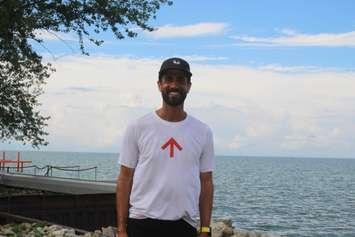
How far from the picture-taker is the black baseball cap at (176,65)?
4.27 metres

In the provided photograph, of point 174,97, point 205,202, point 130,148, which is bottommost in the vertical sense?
point 205,202

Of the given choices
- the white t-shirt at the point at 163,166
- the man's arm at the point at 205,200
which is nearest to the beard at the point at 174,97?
the white t-shirt at the point at 163,166

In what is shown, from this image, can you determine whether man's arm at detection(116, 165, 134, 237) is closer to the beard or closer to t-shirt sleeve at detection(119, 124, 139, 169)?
t-shirt sleeve at detection(119, 124, 139, 169)

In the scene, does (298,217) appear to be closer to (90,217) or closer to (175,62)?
(90,217)

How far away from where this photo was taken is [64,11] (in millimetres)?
20344

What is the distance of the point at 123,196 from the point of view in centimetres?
430

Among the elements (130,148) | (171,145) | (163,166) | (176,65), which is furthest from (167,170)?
(176,65)

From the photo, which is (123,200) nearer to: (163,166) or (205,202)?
(163,166)

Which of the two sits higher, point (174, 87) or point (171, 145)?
point (174, 87)

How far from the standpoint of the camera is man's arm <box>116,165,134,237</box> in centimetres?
429

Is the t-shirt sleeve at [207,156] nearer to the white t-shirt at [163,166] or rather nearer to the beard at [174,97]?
the white t-shirt at [163,166]

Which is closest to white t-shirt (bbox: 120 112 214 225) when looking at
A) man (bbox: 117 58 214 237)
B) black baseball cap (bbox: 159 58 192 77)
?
man (bbox: 117 58 214 237)

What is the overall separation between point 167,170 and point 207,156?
0.34 metres

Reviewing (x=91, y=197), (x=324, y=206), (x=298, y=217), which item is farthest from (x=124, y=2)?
(x=324, y=206)
